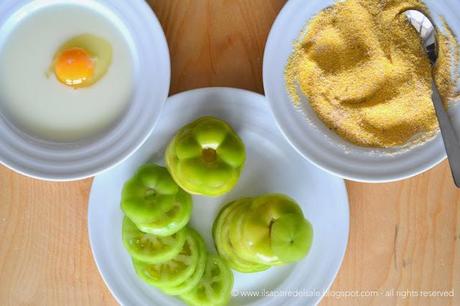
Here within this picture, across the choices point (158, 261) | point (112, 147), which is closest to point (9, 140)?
point (112, 147)

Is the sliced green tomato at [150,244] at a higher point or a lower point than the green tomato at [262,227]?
lower

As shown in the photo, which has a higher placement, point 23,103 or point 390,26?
point 390,26

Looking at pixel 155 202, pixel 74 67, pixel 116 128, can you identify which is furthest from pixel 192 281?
pixel 74 67

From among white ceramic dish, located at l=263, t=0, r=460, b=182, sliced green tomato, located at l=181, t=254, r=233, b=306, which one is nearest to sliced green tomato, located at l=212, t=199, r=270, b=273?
sliced green tomato, located at l=181, t=254, r=233, b=306

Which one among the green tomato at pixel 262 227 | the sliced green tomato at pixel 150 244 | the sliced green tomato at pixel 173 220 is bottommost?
the sliced green tomato at pixel 150 244

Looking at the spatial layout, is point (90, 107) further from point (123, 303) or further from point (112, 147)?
point (123, 303)

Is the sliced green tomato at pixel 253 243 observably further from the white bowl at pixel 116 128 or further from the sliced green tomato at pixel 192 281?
the white bowl at pixel 116 128

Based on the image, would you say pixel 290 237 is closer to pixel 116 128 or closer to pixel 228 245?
pixel 228 245

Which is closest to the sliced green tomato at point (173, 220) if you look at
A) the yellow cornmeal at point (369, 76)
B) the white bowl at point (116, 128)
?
the white bowl at point (116, 128)
